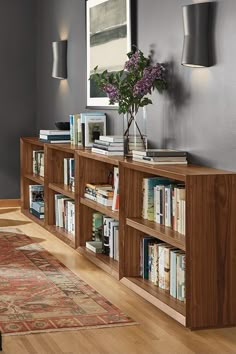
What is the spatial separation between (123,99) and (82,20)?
185cm

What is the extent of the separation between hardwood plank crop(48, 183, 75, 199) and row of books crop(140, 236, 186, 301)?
4.47ft

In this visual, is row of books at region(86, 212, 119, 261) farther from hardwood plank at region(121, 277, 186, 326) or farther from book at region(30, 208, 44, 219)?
book at region(30, 208, 44, 219)

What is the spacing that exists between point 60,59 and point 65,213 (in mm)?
1578

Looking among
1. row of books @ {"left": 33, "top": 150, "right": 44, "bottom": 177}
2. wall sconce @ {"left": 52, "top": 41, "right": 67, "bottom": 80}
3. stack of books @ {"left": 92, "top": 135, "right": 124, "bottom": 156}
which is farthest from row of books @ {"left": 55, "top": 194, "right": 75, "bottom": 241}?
wall sconce @ {"left": 52, "top": 41, "right": 67, "bottom": 80}

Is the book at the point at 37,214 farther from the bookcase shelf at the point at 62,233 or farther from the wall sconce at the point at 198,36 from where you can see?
the wall sconce at the point at 198,36

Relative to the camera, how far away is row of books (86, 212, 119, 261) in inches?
197

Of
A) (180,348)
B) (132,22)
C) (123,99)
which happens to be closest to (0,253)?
(123,99)

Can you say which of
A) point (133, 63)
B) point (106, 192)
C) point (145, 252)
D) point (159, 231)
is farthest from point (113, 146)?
point (159, 231)

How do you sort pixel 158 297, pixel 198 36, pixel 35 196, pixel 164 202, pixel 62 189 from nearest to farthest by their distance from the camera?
pixel 158 297
pixel 198 36
pixel 164 202
pixel 62 189
pixel 35 196

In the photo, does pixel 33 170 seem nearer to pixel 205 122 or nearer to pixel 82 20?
pixel 82 20

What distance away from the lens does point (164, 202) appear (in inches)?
169

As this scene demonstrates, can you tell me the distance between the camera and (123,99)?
16.2 ft

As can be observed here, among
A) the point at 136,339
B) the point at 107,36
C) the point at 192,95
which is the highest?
the point at 107,36

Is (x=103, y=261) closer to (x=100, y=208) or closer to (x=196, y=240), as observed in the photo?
(x=100, y=208)
